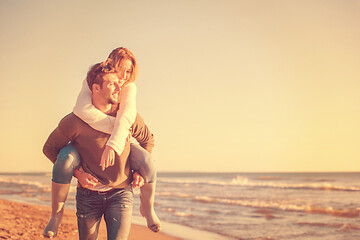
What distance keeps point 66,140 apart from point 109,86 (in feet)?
1.43

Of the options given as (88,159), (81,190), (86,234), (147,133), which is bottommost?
(86,234)

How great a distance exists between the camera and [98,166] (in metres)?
2.38

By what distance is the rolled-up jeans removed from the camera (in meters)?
2.30

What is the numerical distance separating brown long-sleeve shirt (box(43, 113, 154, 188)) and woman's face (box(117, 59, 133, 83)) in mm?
322

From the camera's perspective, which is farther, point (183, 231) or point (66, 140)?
point (183, 231)

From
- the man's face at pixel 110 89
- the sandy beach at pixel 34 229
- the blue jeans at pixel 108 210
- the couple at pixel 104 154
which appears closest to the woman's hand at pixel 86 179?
the couple at pixel 104 154

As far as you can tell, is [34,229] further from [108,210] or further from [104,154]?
[104,154]

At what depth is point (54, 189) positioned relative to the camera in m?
2.37

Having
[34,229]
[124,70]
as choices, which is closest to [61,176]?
[124,70]

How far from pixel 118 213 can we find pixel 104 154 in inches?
17.7

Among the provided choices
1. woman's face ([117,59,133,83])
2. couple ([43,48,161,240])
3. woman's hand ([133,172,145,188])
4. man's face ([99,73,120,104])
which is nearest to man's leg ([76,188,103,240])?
couple ([43,48,161,240])

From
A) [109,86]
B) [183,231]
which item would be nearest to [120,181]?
[109,86]

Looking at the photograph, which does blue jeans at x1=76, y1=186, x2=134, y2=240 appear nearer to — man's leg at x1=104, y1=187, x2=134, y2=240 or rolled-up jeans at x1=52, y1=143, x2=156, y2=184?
man's leg at x1=104, y1=187, x2=134, y2=240

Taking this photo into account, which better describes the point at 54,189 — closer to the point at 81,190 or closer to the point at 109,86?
the point at 81,190
